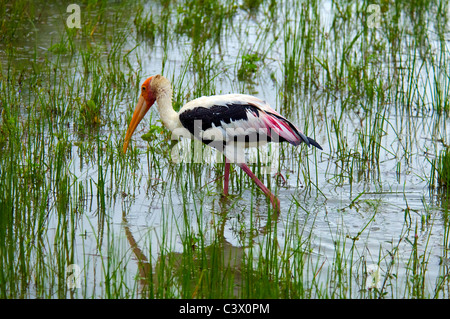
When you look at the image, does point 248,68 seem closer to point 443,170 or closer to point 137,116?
point 137,116

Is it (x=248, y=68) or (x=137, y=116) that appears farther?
(x=248, y=68)

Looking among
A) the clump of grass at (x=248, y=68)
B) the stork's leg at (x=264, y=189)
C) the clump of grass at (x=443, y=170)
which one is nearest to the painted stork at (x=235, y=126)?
the stork's leg at (x=264, y=189)

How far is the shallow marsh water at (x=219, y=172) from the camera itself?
364 cm

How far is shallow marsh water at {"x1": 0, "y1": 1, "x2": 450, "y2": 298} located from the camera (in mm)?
3643

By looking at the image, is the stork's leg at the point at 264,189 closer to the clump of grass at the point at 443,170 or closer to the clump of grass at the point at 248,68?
the clump of grass at the point at 443,170

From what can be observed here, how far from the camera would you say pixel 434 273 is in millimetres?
3922

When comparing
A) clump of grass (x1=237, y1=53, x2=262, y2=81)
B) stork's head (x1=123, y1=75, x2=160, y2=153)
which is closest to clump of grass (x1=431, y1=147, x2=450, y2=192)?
stork's head (x1=123, y1=75, x2=160, y2=153)

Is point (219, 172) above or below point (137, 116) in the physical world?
below

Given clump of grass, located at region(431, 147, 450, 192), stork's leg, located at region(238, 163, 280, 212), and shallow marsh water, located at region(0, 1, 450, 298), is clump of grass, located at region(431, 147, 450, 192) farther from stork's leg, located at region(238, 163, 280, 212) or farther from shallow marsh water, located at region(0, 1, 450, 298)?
stork's leg, located at region(238, 163, 280, 212)

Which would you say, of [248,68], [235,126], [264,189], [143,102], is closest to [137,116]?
[143,102]

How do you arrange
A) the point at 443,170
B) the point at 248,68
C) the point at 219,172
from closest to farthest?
the point at 443,170
the point at 219,172
the point at 248,68

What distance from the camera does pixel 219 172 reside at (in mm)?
5379
